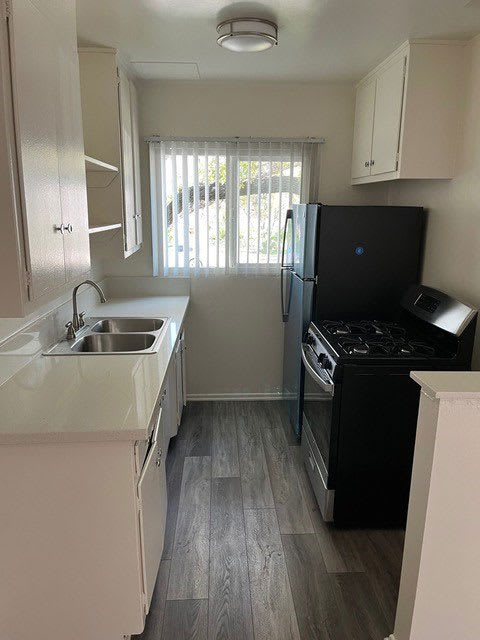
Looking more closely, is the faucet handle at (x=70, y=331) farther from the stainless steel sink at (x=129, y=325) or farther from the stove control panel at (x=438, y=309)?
the stove control panel at (x=438, y=309)

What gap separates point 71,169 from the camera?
6.06 ft

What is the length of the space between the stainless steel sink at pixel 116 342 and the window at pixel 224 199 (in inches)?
43.0

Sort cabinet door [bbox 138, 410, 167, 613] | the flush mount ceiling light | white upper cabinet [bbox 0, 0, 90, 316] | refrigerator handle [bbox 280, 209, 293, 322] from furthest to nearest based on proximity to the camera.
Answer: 1. refrigerator handle [bbox 280, 209, 293, 322]
2. the flush mount ceiling light
3. cabinet door [bbox 138, 410, 167, 613]
4. white upper cabinet [bbox 0, 0, 90, 316]

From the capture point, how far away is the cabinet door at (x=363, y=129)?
10.3 feet

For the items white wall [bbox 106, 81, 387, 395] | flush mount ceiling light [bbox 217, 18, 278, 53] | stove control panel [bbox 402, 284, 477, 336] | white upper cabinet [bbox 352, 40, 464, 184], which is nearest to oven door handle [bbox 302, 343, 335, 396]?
stove control panel [bbox 402, 284, 477, 336]

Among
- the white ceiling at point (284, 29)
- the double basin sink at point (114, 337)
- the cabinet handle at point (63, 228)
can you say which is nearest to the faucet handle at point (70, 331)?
the double basin sink at point (114, 337)

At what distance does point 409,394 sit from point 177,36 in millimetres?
2153

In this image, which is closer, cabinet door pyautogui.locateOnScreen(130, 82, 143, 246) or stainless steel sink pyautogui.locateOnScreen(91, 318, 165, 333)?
stainless steel sink pyautogui.locateOnScreen(91, 318, 165, 333)

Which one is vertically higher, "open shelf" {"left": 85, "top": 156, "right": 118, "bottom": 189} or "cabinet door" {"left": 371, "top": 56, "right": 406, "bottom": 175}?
"cabinet door" {"left": 371, "top": 56, "right": 406, "bottom": 175}

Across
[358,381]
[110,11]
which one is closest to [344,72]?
[110,11]

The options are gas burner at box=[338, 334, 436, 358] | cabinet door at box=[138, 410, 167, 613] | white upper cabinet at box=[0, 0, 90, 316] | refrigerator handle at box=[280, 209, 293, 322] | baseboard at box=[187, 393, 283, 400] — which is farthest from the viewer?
baseboard at box=[187, 393, 283, 400]

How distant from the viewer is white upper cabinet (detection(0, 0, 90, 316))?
4.35 feet

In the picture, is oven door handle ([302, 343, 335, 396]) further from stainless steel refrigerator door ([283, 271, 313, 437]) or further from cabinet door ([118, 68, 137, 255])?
cabinet door ([118, 68, 137, 255])

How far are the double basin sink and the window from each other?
0.86 meters
